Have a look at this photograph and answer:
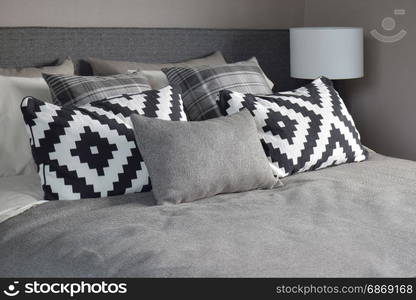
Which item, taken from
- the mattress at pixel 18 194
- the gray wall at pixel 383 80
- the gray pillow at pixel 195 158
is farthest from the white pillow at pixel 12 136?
the gray wall at pixel 383 80

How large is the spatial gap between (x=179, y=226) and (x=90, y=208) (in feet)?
1.23

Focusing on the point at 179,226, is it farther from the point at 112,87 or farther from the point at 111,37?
the point at 111,37

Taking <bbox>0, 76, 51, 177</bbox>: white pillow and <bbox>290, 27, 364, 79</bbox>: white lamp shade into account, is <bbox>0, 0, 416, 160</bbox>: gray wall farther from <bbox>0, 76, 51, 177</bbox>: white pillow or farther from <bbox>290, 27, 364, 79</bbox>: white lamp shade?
<bbox>0, 76, 51, 177</bbox>: white pillow

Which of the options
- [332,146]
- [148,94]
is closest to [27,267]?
[148,94]

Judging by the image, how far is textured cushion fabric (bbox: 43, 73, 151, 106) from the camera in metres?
2.87

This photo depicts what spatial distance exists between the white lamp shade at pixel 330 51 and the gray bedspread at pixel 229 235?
119 centimetres

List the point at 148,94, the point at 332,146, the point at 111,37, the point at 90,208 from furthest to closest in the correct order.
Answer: the point at 111,37 < the point at 332,146 < the point at 148,94 < the point at 90,208

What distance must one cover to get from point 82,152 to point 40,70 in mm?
684

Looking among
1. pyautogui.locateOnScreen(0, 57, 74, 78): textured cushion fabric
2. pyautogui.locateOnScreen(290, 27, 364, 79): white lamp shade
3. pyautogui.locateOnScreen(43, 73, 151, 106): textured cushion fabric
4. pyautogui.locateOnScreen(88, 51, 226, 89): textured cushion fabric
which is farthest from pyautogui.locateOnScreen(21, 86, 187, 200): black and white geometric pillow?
→ pyautogui.locateOnScreen(290, 27, 364, 79): white lamp shade

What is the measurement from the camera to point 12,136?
285cm

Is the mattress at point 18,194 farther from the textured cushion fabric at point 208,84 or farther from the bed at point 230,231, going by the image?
the textured cushion fabric at point 208,84

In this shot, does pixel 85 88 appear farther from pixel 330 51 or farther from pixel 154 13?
pixel 330 51

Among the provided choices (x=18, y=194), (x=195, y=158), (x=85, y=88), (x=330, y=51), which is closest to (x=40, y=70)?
(x=85, y=88)

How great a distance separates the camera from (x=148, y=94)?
9.45 ft
